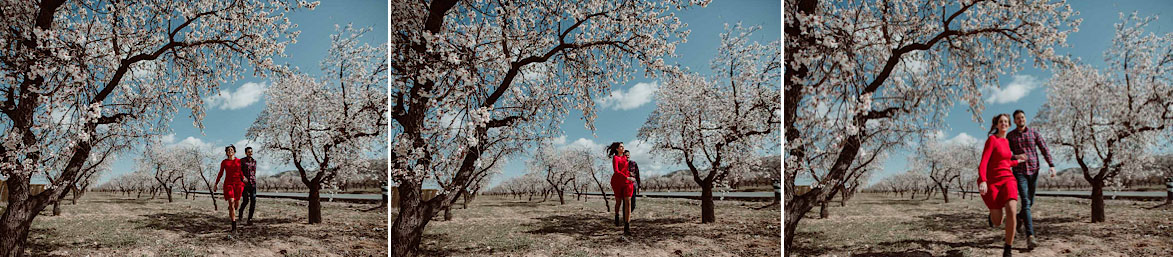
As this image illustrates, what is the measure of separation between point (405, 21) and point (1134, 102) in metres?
4.48

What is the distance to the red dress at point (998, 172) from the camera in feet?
11.3

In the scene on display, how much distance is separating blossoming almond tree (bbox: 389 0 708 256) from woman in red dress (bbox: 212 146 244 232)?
919mm

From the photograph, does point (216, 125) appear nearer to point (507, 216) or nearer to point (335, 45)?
point (335, 45)

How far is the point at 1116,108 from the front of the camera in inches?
144

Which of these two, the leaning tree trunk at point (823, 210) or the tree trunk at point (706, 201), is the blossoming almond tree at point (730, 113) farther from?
the leaning tree trunk at point (823, 210)

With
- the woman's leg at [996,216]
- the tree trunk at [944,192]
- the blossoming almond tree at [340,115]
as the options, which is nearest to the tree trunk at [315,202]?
the blossoming almond tree at [340,115]

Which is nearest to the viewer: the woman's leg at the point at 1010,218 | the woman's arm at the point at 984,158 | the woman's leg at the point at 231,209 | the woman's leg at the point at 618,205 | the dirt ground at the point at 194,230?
the woman's arm at the point at 984,158

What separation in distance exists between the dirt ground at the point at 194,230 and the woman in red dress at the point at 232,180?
0.05m

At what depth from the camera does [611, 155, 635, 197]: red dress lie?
157 inches

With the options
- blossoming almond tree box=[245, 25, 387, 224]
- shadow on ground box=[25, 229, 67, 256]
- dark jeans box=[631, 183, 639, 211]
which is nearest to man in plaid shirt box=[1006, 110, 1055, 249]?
dark jeans box=[631, 183, 639, 211]

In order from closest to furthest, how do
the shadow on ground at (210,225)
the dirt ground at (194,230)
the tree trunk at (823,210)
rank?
the dirt ground at (194,230) → the shadow on ground at (210,225) → the tree trunk at (823,210)

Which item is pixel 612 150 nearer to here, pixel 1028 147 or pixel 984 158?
pixel 984 158

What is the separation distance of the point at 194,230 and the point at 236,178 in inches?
15.3

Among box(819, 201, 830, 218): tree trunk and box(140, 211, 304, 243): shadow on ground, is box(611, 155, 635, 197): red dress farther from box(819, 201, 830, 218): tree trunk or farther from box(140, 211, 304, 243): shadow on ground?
box(140, 211, 304, 243): shadow on ground
